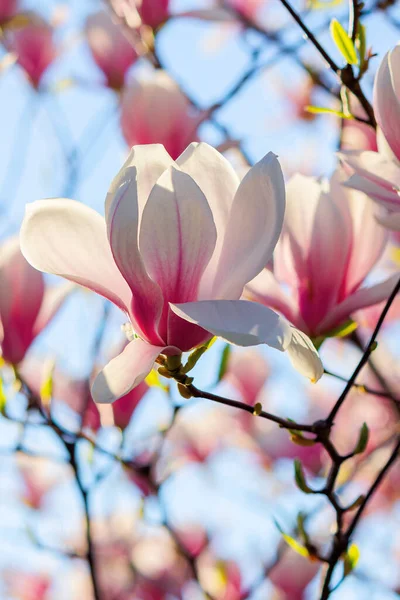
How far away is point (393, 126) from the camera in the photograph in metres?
0.66

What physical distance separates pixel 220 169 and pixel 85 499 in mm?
605

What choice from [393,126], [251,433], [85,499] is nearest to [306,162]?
[251,433]

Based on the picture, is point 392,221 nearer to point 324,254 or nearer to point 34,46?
point 324,254

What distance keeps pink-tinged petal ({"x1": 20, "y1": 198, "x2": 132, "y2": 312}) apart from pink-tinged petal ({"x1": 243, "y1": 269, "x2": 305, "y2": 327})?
0.65 feet

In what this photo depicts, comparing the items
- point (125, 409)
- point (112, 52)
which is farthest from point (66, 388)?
point (112, 52)

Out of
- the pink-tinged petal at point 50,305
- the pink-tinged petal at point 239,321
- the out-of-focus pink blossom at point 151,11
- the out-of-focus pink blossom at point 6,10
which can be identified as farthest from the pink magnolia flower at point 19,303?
the out-of-focus pink blossom at point 6,10

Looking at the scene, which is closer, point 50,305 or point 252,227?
point 252,227

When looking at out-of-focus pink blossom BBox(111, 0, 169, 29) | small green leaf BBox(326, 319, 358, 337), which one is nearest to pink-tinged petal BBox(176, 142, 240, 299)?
small green leaf BBox(326, 319, 358, 337)

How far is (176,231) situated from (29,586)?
1.83 metres

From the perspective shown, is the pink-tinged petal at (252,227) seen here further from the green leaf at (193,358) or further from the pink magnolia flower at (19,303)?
the pink magnolia flower at (19,303)

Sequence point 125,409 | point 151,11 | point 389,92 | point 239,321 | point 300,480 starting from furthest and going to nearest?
point 151,11
point 125,409
point 300,480
point 389,92
point 239,321

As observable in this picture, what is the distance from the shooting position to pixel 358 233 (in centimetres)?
79

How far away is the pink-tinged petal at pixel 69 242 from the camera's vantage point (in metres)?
0.60

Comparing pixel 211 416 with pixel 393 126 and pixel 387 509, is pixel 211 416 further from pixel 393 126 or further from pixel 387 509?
pixel 393 126
